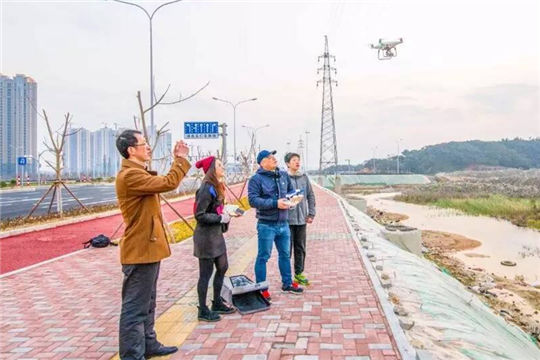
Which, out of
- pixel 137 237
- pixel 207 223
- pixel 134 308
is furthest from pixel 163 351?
pixel 207 223

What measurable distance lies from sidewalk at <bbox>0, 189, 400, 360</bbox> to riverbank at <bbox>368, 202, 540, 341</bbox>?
3885 millimetres

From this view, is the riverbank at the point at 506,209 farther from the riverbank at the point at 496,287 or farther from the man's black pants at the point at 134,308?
the man's black pants at the point at 134,308

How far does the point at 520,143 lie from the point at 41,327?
5167 inches

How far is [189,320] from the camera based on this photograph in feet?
14.3

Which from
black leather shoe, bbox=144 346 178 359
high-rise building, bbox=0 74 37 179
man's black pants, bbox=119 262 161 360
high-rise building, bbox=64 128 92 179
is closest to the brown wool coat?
man's black pants, bbox=119 262 161 360

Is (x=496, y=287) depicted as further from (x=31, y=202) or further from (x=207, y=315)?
(x=31, y=202)

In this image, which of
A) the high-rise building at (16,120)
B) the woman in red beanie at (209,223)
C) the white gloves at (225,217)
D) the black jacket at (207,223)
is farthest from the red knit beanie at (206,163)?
the high-rise building at (16,120)

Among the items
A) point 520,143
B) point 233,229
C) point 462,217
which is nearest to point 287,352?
point 233,229

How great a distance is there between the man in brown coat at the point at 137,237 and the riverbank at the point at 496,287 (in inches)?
271

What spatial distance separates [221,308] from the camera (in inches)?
178

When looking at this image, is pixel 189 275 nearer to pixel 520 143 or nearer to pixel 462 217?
pixel 462 217

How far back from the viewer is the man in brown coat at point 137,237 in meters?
3.12

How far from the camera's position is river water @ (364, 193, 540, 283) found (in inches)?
530

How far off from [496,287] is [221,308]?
28.8 feet
